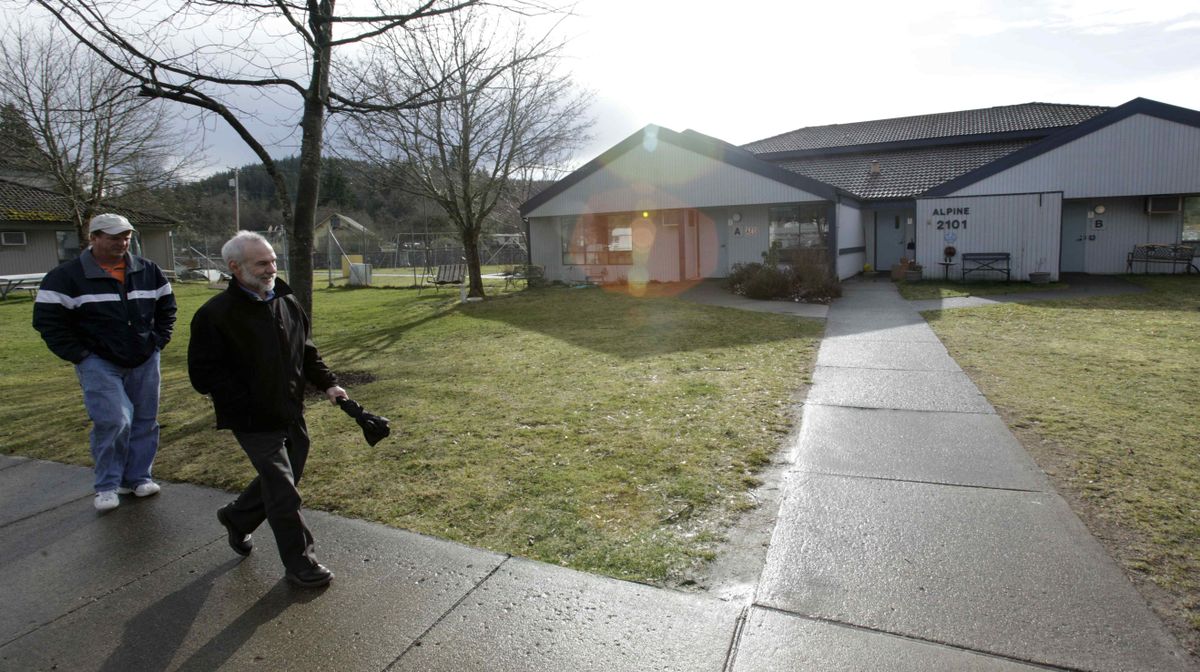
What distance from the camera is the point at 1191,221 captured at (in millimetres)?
20484

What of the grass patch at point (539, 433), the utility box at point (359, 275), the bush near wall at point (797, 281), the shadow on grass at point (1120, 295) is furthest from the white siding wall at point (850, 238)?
the utility box at point (359, 275)

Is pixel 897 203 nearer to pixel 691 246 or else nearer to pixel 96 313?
pixel 691 246

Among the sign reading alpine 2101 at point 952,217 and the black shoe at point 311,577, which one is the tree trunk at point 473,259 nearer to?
the sign reading alpine 2101 at point 952,217

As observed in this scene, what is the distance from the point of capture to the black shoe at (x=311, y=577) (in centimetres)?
348

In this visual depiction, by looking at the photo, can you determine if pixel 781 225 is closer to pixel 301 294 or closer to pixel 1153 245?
pixel 1153 245

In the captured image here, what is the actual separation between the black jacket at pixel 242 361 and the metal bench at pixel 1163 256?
2438 centimetres

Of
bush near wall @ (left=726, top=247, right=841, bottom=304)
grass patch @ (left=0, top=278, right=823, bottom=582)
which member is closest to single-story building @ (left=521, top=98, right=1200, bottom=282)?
bush near wall @ (left=726, top=247, right=841, bottom=304)

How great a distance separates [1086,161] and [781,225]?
8.54 m

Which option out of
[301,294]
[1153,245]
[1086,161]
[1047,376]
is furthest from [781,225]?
[301,294]

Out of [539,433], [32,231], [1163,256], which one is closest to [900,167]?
→ [1163,256]

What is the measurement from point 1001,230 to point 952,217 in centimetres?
131

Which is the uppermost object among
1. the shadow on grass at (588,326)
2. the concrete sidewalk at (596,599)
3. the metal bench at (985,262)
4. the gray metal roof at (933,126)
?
the gray metal roof at (933,126)

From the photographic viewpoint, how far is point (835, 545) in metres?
3.81

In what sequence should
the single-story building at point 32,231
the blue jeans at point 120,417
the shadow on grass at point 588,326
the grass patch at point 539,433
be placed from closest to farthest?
the grass patch at point 539,433 → the blue jeans at point 120,417 → the shadow on grass at point 588,326 → the single-story building at point 32,231
